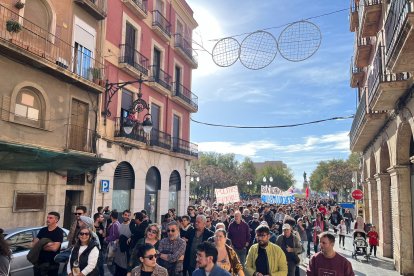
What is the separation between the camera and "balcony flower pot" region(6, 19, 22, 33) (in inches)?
458

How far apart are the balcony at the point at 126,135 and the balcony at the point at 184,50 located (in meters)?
8.28

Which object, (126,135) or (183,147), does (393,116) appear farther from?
(183,147)

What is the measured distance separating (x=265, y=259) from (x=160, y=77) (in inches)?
725

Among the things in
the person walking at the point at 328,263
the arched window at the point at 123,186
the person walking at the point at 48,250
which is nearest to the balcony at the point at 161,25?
the arched window at the point at 123,186

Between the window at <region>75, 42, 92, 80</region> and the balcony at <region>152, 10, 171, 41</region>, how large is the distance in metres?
6.47

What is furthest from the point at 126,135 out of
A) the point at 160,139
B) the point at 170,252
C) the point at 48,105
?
the point at 170,252

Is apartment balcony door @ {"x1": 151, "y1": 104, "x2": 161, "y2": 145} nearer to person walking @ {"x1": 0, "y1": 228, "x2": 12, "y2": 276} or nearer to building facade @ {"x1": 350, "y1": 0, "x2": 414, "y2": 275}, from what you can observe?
building facade @ {"x1": 350, "y1": 0, "x2": 414, "y2": 275}

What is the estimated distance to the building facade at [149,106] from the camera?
17812mm

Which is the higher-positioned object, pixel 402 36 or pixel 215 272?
pixel 402 36

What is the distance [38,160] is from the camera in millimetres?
12102

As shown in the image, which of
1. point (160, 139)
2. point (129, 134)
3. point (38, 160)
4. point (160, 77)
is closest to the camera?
point (38, 160)

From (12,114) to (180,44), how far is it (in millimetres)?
15093

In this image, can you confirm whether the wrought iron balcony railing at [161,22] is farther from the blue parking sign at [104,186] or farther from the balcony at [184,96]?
the blue parking sign at [104,186]

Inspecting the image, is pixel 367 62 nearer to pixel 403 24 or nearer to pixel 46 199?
pixel 403 24
